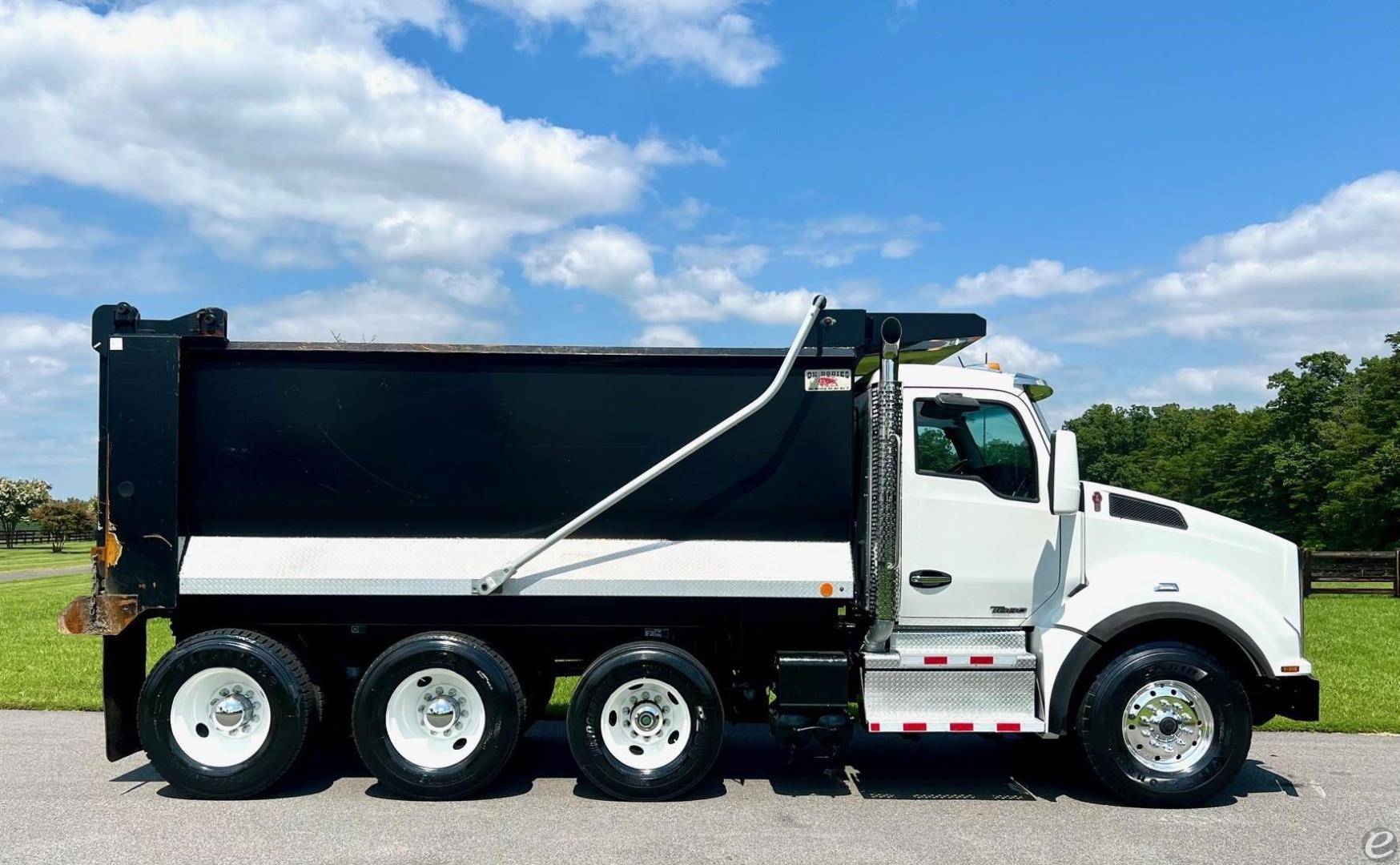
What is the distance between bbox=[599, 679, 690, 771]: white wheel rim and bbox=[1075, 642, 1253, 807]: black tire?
2.61 m

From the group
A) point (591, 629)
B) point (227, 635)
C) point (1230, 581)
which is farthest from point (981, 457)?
point (227, 635)

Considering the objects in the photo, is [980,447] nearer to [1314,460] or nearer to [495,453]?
[495,453]

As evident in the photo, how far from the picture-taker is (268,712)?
6.95 meters

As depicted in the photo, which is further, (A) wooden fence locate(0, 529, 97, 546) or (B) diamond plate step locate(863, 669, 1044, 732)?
(A) wooden fence locate(0, 529, 97, 546)

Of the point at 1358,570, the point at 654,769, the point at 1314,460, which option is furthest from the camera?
the point at 1314,460

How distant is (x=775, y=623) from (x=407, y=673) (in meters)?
2.46

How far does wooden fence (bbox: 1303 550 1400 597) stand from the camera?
23.8m

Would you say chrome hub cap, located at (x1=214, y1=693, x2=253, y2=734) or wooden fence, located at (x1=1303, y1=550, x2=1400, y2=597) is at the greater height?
chrome hub cap, located at (x1=214, y1=693, x2=253, y2=734)

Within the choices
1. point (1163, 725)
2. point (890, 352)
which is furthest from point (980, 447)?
point (1163, 725)

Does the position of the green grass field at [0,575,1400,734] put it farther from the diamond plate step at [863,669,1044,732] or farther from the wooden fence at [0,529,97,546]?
the wooden fence at [0,529,97,546]

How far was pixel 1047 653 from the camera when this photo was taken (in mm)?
6922

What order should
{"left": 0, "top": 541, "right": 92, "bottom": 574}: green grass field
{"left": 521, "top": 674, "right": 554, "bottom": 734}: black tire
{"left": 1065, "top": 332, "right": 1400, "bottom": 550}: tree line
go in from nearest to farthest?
1. {"left": 521, "top": 674, "right": 554, "bottom": 734}: black tire
2. {"left": 0, "top": 541, "right": 92, "bottom": 574}: green grass field
3. {"left": 1065, "top": 332, "right": 1400, "bottom": 550}: tree line

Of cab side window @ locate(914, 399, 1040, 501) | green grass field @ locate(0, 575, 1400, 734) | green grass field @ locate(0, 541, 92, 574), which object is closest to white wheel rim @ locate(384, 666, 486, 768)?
green grass field @ locate(0, 575, 1400, 734)

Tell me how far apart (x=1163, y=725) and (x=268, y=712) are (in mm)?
5852
